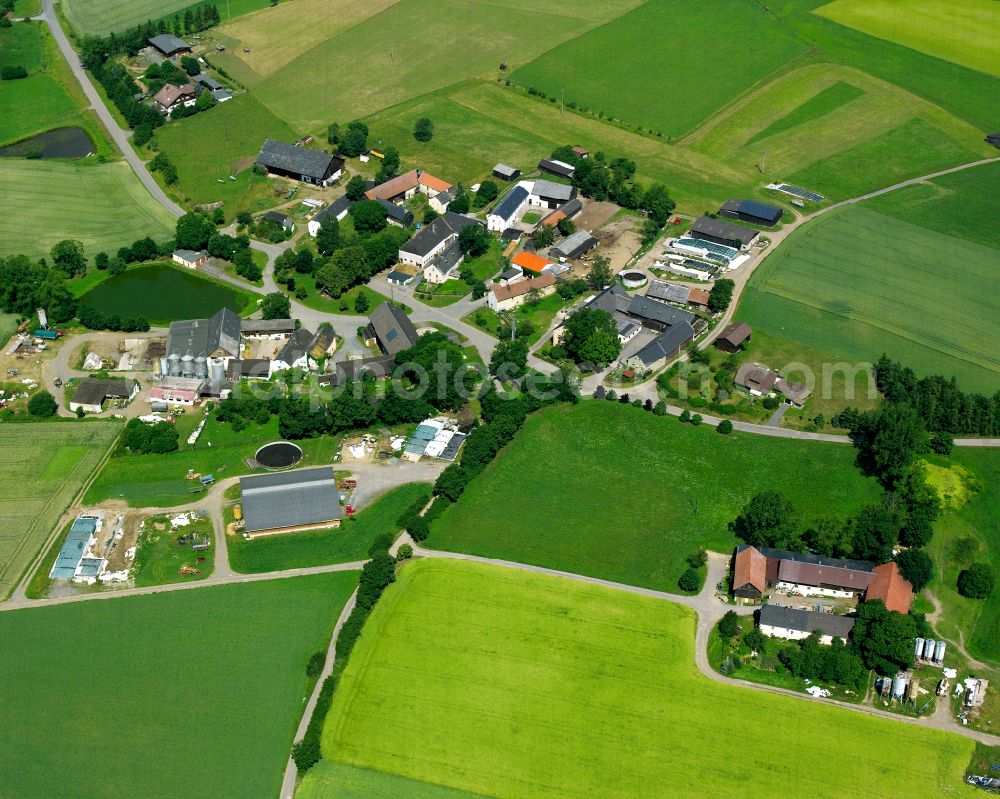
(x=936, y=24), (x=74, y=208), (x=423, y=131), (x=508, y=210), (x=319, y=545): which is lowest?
(x=319, y=545)

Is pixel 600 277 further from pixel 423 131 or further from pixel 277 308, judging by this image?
pixel 423 131

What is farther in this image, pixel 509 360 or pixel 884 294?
pixel 884 294

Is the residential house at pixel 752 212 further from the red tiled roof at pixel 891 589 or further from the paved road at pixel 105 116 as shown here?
the paved road at pixel 105 116

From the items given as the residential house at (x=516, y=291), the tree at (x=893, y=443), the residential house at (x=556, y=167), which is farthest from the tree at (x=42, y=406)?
the tree at (x=893, y=443)

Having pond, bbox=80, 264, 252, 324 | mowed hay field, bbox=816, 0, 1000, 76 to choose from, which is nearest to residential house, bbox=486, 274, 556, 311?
pond, bbox=80, 264, 252, 324

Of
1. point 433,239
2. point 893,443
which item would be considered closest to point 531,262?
point 433,239

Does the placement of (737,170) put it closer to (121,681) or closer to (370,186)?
(370,186)

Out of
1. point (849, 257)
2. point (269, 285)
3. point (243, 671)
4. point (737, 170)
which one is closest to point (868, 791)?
point (243, 671)
